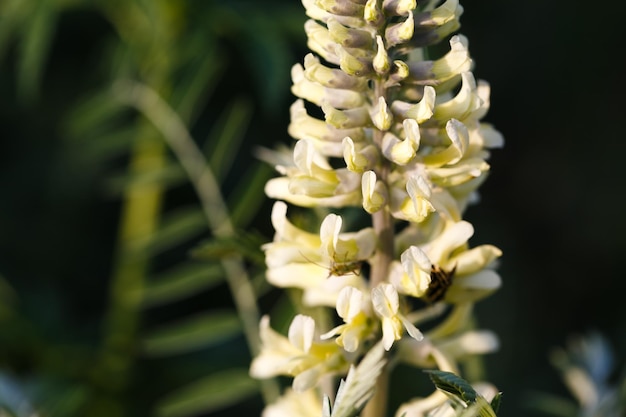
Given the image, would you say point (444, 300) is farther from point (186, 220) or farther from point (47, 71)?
point (47, 71)

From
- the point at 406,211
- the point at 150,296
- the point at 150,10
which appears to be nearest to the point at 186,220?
the point at 150,296

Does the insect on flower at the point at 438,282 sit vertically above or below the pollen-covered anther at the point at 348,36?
below

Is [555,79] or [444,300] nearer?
[444,300]

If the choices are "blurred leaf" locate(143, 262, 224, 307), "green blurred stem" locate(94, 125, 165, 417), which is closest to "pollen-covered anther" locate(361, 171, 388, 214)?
"blurred leaf" locate(143, 262, 224, 307)

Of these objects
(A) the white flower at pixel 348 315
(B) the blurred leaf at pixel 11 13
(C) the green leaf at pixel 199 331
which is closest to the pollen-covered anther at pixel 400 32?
(A) the white flower at pixel 348 315

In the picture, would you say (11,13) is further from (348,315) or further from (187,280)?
(348,315)

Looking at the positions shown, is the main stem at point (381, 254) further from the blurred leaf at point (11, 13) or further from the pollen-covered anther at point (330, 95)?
the blurred leaf at point (11, 13)
